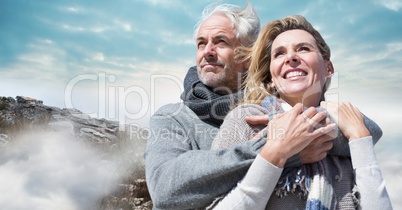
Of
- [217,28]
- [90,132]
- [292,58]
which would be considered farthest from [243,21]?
[90,132]

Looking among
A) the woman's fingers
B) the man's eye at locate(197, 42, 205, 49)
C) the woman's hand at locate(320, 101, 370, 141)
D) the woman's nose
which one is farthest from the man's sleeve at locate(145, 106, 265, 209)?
the man's eye at locate(197, 42, 205, 49)

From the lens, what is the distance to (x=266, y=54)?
9.15ft

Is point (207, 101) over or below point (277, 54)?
below

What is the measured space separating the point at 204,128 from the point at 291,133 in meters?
1.15

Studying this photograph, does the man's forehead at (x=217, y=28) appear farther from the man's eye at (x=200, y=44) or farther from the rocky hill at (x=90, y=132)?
the rocky hill at (x=90, y=132)

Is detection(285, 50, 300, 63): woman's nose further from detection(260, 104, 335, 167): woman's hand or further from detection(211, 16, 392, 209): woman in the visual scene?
detection(260, 104, 335, 167): woman's hand

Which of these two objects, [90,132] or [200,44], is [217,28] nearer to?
[200,44]

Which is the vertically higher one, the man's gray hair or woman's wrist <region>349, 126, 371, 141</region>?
the man's gray hair

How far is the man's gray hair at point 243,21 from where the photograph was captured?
3.56m

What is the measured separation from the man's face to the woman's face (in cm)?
87

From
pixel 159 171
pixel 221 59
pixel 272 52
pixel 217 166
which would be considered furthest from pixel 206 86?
pixel 217 166

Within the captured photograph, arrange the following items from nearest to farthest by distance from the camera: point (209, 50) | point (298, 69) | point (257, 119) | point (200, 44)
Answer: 1. point (257, 119)
2. point (298, 69)
3. point (209, 50)
4. point (200, 44)

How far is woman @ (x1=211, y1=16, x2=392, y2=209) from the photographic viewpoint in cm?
198

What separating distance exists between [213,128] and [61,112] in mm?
16544
